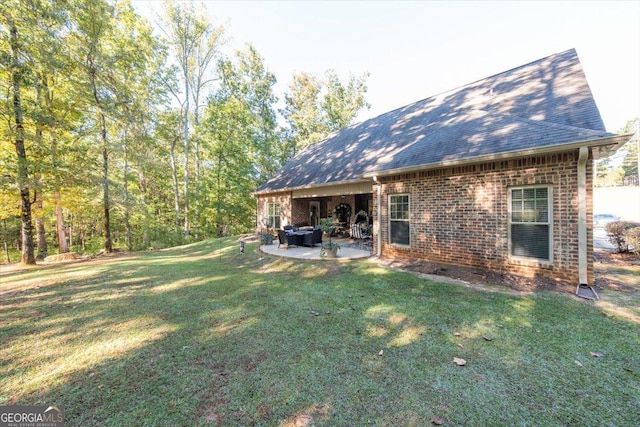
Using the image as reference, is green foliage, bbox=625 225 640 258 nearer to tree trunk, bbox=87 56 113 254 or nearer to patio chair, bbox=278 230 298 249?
patio chair, bbox=278 230 298 249

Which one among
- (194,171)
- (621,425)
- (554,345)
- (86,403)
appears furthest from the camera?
(194,171)

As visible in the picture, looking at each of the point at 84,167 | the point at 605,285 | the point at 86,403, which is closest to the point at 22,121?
the point at 84,167

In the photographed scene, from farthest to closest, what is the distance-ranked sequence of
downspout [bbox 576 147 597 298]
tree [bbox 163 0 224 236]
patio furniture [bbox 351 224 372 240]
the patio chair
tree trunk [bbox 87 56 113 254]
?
1. tree [bbox 163 0 224 236]
2. tree trunk [bbox 87 56 113 254]
3. patio furniture [bbox 351 224 372 240]
4. the patio chair
5. downspout [bbox 576 147 597 298]

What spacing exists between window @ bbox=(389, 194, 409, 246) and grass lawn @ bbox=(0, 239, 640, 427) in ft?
9.16

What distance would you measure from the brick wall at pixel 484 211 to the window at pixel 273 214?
816cm

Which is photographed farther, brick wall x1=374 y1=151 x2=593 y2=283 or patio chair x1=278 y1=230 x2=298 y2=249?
patio chair x1=278 y1=230 x2=298 y2=249

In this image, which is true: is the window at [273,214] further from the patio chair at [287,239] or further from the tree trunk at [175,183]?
the tree trunk at [175,183]

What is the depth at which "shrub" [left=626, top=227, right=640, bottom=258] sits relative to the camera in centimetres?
784

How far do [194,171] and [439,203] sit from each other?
936 inches

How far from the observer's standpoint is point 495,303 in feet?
15.5

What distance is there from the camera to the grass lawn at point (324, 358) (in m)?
2.31

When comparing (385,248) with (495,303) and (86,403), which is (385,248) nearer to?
(495,303)

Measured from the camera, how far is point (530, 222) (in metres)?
5.95

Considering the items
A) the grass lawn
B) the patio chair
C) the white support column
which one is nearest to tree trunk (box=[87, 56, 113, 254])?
the grass lawn
